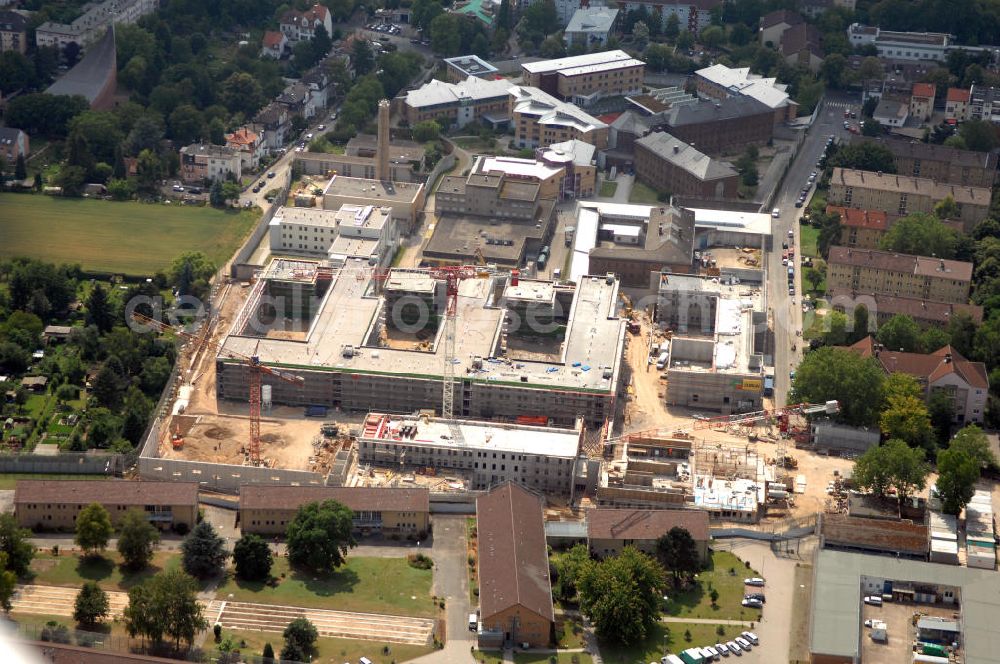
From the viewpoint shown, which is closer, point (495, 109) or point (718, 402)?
point (718, 402)

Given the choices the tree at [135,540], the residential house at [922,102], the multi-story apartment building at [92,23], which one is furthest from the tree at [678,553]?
the multi-story apartment building at [92,23]

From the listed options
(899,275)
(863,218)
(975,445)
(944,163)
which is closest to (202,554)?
(975,445)

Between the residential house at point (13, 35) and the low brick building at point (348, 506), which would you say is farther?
the residential house at point (13, 35)

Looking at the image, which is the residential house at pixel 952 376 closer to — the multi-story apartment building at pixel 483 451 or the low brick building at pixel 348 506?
the multi-story apartment building at pixel 483 451

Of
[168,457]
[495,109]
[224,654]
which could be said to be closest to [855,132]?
[495,109]

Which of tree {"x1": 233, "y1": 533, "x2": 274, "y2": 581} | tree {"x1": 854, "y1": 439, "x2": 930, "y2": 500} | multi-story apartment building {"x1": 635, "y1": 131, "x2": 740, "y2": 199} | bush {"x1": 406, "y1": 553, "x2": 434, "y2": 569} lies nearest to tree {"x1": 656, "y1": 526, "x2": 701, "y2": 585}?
bush {"x1": 406, "y1": 553, "x2": 434, "y2": 569}

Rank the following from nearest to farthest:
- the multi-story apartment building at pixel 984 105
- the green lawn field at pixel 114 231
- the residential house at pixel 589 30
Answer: the green lawn field at pixel 114 231, the multi-story apartment building at pixel 984 105, the residential house at pixel 589 30

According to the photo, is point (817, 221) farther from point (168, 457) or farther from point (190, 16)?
point (190, 16)

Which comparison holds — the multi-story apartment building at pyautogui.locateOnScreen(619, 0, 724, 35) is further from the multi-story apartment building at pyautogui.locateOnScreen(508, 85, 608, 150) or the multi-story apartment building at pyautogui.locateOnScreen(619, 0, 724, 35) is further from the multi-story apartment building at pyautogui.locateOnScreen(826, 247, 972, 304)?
the multi-story apartment building at pyautogui.locateOnScreen(826, 247, 972, 304)
